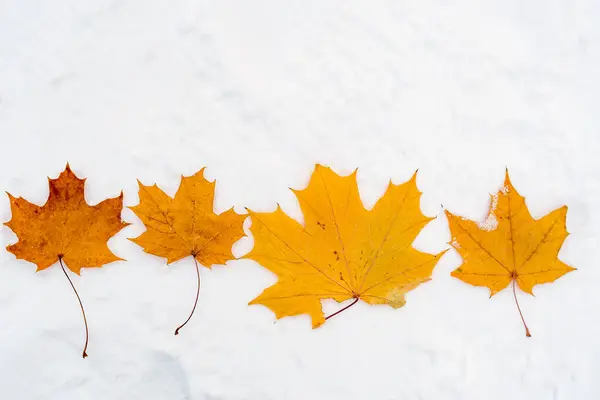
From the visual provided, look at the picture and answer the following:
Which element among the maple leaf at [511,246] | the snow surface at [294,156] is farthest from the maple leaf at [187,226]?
the maple leaf at [511,246]

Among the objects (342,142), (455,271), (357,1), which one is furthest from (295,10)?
(455,271)

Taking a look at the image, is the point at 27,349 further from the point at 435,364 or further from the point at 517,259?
the point at 517,259

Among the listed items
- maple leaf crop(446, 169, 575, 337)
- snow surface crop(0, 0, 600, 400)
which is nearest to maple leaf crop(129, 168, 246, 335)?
snow surface crop(0, 0, 600, 400)

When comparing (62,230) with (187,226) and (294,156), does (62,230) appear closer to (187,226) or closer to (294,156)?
(187,226)

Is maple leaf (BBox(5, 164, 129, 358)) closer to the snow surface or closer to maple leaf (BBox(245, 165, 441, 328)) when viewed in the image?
the snow surface

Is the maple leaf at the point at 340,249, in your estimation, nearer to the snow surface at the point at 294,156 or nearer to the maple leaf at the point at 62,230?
the snow surface at the point at 294,156
